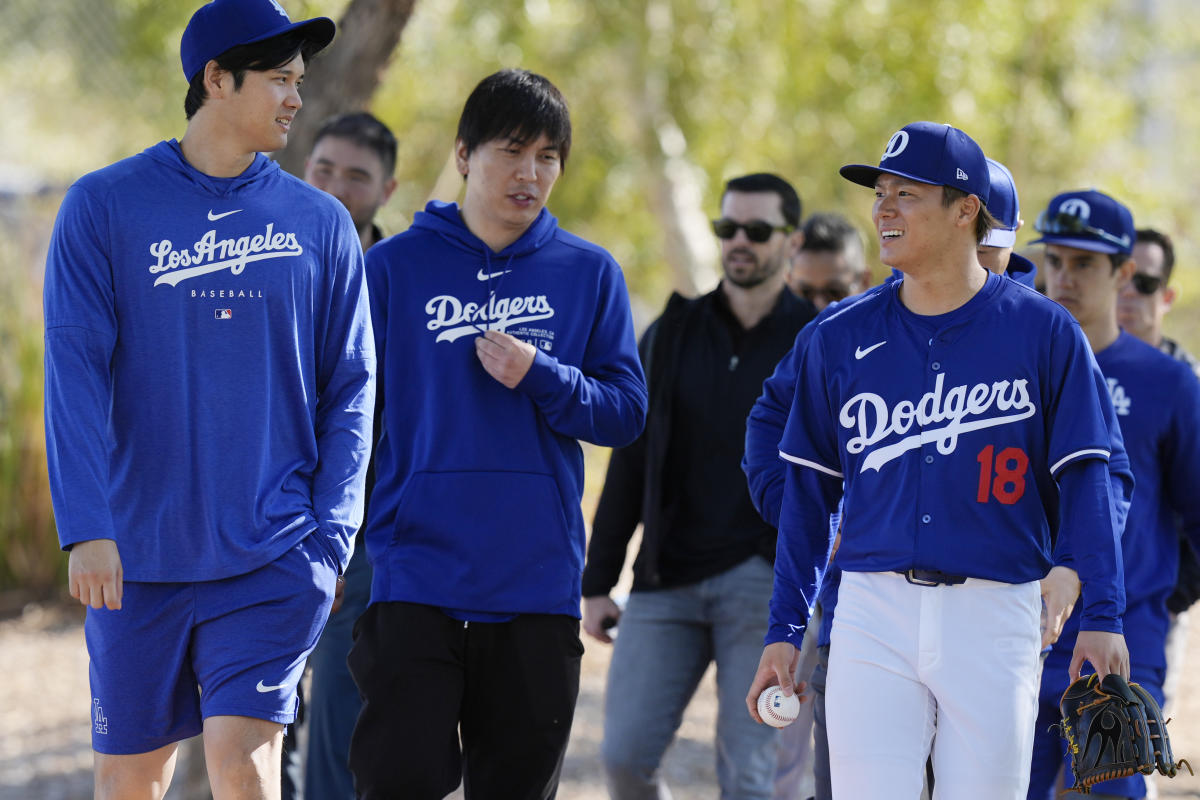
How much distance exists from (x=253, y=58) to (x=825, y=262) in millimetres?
3331

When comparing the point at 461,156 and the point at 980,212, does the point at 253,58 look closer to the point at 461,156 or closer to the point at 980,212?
the point at 461,156

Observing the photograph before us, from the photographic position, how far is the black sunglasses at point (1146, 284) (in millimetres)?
6566

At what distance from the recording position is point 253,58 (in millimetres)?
3848

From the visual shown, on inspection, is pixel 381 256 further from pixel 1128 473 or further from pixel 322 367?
pixel 1128 473

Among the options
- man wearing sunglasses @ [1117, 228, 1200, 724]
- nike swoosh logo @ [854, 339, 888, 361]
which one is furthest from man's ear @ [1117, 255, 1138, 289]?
nike swoosh logo @ [854, 339, 888, 361]

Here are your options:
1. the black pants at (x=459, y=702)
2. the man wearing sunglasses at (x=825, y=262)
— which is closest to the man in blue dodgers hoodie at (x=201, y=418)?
the black pants at (x=459, y=702)

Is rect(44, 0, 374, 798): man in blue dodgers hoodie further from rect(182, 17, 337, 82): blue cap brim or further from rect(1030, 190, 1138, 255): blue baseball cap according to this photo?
rect(1030, 190, 1138, 255): blue baseball cap

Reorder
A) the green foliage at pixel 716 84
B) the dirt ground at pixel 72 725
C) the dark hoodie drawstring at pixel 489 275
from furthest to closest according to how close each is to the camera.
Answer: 1. the green foliage at pixel 716 84
2. the dirt ground at pixel 72 725
3. the dark hoodie drawstring at pixel 489 275

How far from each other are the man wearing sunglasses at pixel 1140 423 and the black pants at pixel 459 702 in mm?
1704

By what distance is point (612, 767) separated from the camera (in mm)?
5234

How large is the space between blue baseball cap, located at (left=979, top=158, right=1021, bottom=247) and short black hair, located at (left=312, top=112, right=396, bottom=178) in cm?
241

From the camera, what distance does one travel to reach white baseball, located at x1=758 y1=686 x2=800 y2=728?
3.84 metres

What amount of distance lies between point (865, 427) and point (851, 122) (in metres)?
12.1

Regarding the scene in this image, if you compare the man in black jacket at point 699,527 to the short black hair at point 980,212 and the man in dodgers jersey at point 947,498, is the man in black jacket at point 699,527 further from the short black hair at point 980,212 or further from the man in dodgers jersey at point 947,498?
the short black hair at point 980,212
